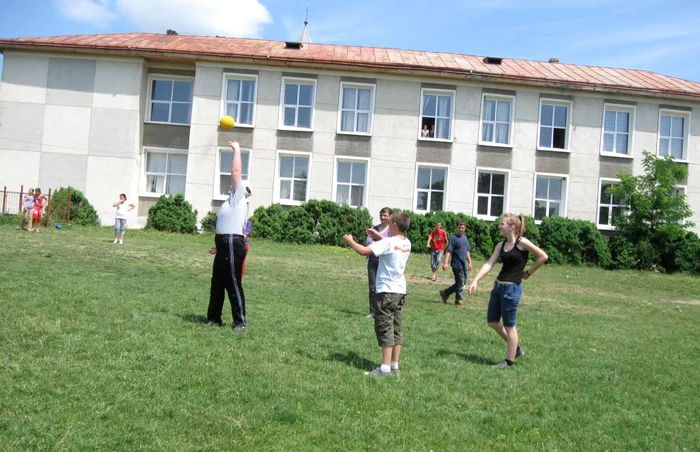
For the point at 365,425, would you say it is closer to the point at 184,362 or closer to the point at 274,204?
the point at 184,362

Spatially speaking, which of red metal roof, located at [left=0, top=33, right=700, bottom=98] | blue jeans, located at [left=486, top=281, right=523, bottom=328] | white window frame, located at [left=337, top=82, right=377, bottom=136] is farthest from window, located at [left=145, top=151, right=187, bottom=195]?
blue jeans, located at [left=486, top=281, right=523, bottom=328]

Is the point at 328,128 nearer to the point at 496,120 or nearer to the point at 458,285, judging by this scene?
the point at 496,120

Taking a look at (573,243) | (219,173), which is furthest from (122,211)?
(573,243)

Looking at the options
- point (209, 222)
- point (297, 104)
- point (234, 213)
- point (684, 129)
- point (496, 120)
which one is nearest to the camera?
point (234, 213)

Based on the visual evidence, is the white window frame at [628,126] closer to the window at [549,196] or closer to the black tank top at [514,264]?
the window at [549,196]

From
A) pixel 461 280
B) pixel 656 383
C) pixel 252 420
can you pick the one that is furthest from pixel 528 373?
pixel 461 280

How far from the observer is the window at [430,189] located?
2830cm

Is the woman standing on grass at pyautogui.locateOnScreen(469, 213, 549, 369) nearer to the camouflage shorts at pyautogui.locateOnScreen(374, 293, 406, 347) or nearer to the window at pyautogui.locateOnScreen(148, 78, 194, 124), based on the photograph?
the camouflage shorts at pyautogui.locateOnScreen(374, 293, 406, 347)

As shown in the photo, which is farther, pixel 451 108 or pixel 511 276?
pixel 451 108

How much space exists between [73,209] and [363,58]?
14378 millimetres

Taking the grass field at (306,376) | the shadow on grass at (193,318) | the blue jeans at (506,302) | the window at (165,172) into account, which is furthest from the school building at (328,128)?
the blue jeans at (506,302)

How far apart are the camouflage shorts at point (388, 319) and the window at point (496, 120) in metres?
22.7

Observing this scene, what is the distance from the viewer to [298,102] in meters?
28.1

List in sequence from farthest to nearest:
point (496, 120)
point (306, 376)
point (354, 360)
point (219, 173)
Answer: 1. point (496, 120)
2. point (219, 173)
3. point (354, 360)
4. point (306, 376)
